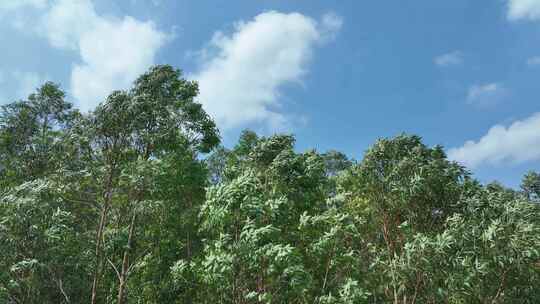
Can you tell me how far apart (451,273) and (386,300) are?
514 centimetres

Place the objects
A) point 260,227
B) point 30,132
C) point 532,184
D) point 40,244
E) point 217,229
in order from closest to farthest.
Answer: point 260,227
point 217,229
point 40,244
point 30,132
point 532,184

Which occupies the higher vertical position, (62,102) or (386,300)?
(62,102)

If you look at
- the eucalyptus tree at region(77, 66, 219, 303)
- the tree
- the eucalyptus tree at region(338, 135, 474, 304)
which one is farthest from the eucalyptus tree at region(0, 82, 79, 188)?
the tree

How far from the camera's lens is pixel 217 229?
12.2 meters

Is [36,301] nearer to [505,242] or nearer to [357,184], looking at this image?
[357,184]

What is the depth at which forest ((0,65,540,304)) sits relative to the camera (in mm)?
13484

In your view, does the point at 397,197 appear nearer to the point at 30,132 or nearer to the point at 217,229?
the point at 217,229

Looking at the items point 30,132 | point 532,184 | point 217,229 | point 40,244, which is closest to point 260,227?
point 217,229

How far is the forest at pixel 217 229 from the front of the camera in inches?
531

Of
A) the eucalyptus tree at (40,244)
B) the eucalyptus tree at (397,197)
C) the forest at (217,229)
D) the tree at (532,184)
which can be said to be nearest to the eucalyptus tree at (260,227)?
the forest at (217,229)

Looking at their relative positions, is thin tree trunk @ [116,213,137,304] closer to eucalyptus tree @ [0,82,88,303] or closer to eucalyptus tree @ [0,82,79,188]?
eucalyptus tree @ [0,82,88,303]

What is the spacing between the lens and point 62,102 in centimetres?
3269

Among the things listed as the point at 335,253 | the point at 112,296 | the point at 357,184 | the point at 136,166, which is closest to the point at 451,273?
the point at 335,253

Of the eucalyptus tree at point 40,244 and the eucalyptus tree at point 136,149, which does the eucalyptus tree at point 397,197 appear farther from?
the eucalyptus tree at point 40,244
